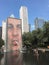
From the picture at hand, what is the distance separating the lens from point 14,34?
9238 cm

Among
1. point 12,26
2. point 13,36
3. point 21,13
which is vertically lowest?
point 13,36

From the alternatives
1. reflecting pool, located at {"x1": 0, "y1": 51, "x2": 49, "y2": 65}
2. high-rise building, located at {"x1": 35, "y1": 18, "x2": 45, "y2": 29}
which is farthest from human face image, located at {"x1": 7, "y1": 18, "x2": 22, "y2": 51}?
reflecting pool, located at {"x1": 0, "y1": 51, "x2": 49, "y2": 65}

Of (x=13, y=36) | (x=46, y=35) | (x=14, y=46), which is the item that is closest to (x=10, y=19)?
(x=13, y=36)

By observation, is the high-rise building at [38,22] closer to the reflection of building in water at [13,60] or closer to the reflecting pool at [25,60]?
the reflecting pool at [25,60]

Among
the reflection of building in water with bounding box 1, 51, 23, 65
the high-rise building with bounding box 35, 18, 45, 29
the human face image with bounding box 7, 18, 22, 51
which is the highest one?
the high-rise building with bounding box 35, 18, 45, 29

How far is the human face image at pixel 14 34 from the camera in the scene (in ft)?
296

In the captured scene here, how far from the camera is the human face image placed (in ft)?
296

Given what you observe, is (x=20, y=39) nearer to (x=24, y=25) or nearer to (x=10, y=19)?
(x=10, y=19)

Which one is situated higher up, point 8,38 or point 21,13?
point 21,13

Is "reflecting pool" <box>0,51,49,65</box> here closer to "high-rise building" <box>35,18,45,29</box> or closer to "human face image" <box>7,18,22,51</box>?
"human face image" <box>7,18,22,51</box>

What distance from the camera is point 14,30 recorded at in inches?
3622

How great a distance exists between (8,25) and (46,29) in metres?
44.8

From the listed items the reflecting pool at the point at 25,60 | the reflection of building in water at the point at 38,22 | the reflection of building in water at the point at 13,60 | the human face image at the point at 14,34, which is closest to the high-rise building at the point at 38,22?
the reflection of building in water at the point at 38,22

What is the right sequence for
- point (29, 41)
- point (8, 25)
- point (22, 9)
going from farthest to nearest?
point (22, 9), point (8, 25), point (29, 41)
